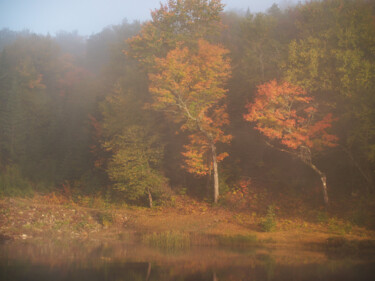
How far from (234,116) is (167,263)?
57.8ft

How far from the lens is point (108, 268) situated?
9.80m

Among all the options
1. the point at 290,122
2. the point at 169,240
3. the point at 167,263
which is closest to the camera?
the point at 167,263

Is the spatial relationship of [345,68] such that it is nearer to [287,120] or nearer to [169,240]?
[287,120]

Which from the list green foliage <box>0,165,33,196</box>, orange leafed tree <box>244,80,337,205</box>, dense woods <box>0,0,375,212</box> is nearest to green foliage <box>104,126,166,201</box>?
dense woods <box>0,0,375,212</box>

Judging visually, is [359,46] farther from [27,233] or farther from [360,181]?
[27,233]

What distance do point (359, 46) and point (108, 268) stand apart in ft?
61.7

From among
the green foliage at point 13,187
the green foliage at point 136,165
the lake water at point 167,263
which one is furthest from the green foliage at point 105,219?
the green foliage at point 13,187

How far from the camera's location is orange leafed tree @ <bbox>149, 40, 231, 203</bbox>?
22781mm

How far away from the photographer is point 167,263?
34.4 feet

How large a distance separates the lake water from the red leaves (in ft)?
27.8

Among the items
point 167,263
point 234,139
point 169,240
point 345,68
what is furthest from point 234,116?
point 167,263

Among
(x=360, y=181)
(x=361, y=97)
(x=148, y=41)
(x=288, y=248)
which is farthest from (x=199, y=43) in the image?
(x=288, y=248)

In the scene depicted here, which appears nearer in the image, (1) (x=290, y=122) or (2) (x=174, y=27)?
(1) (x=290, y=122)

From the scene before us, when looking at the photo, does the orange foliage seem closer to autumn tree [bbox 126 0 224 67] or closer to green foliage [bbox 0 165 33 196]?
autumn tree [bbox 126 0 224 67]
